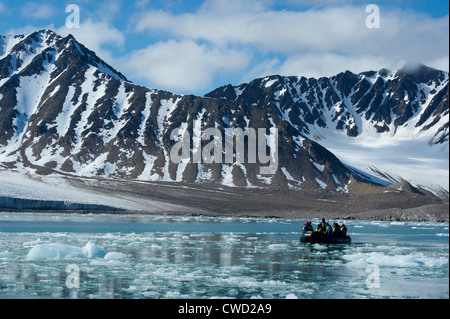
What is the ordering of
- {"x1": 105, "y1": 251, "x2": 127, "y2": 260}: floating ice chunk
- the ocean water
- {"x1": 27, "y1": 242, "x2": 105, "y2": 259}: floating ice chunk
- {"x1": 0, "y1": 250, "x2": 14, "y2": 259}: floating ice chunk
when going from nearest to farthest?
the ocean water, {"x1": 0, "y1": 250, "x2": 14, "y2": 259}: floating ice chunk, {"x1": 27, "y1": 242, "x2": 105, "y2": 259}: floating ice chunk, {"x1": 105, "y1": 251, "x2": 127, "y2": 260}: floating ice chunk

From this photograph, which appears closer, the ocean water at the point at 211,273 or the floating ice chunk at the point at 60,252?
the ocean water at the point at 211,273

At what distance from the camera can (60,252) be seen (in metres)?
36.7

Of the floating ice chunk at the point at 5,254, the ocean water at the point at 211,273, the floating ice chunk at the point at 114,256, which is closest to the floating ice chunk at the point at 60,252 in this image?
the ocean water at the point at 211,273

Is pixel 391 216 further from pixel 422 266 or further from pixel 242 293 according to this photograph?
pixel 242 293

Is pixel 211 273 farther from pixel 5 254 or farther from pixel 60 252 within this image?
pixel 5 254

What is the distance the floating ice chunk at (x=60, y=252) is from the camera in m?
36.3

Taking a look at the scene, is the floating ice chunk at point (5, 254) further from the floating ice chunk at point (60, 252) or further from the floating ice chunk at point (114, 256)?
the floating ice chunk at point (114, 256)

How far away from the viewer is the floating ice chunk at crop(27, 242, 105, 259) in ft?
119

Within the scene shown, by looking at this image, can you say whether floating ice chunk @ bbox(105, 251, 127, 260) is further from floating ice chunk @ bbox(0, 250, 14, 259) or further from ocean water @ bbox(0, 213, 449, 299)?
floating ice chunk @ bbox(0, 250, 14, 259)

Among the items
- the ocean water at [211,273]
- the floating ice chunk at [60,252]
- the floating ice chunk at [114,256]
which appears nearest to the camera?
the ocean water at [211,273]

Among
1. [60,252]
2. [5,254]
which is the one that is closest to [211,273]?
[60,252]

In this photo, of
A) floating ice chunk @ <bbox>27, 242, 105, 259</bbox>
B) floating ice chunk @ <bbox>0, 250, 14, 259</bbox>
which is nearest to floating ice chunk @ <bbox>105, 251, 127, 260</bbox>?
floating ice chunk @ <bbox>27, 242, 105, 259</bbox>
